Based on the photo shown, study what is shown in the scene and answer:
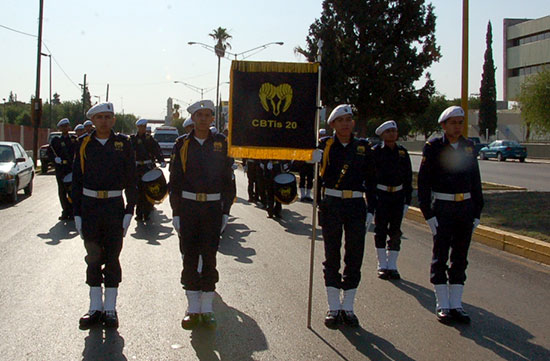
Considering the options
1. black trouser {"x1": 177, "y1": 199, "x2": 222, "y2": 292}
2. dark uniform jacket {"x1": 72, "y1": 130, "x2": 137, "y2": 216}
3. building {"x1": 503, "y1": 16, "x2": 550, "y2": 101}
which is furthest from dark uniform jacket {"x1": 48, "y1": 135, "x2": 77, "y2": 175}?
building {"x1": 503, "y1": 16, "x2": 550, "y2": 101}

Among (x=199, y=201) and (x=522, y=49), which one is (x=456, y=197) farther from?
(x=522, y=49)

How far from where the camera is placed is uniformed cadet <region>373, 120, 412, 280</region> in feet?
24.5

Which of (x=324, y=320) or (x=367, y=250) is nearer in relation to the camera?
(x=324, y=320)

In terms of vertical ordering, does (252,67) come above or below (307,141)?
above

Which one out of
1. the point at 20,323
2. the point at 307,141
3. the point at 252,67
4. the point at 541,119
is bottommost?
the point at 20,323

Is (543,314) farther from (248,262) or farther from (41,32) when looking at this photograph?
(41,32)

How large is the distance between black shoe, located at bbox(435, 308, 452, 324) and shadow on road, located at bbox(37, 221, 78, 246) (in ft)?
20.9

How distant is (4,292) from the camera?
21.4 ft

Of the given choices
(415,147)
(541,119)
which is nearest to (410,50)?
(541,119)

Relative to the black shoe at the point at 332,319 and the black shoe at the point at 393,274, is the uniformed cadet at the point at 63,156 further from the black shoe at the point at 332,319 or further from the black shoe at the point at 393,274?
the black shoe at the point at 332,319

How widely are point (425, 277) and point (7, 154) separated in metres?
13.0

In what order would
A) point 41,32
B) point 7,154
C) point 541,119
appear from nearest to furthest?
1. point 7,154
2. point 41,32
3. point 541,119

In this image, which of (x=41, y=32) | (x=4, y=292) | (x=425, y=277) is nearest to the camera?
(x=4, y=292)

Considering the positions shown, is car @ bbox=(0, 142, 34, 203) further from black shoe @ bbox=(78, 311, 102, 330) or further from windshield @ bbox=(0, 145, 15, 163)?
black shoe @ bbox=(78, 311, 102, 330)
